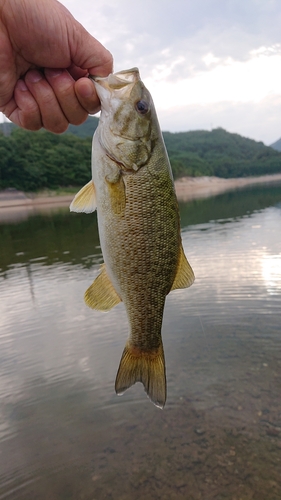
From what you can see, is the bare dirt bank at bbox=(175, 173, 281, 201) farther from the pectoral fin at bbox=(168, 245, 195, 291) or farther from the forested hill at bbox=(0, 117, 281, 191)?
the pectoral fin at bbox=(168, 245, 195, 291)

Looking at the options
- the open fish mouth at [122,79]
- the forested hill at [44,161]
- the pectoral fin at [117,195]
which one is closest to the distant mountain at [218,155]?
the forested hill at [44,161]

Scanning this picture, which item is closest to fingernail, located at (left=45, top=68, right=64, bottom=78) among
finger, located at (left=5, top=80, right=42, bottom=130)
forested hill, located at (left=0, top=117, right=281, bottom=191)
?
finger, located at (left=5, top=80, right=42, bottom=130)

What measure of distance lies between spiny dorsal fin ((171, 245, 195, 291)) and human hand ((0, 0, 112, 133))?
1.40m

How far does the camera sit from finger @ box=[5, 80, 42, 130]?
10.2ft

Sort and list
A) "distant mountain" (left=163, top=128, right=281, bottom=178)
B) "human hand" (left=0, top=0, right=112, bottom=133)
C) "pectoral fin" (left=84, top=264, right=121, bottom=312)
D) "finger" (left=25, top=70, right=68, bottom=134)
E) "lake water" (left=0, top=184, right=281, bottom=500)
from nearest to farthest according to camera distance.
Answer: "human hand" (left=0, top=0, right=112, bottom=133) < "pectoral fin" (left=84, top=264, right=121, bottom=312) < "finger" (left=25, top=70, right=68, bottom=134) < "lake water" (left=0, top=184, right=281, bottom=500) < "distant mountain" (left=163, top=128, right=281, bottom=178)

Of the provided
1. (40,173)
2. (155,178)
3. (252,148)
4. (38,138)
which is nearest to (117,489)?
(155,178)

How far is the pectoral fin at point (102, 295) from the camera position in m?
2.89

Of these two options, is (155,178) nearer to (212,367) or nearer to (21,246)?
(212,367)

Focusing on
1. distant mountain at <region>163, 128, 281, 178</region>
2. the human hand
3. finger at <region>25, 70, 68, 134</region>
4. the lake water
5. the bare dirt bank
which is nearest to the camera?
the human hand

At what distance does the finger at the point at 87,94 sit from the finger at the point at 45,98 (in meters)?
0.25

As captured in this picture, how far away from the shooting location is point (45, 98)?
9.98 feet

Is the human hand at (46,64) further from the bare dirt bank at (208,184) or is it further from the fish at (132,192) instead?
the bare dirt bank at (208,184)

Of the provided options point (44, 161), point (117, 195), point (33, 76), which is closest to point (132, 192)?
point (117, 195)

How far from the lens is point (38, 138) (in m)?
78.2
